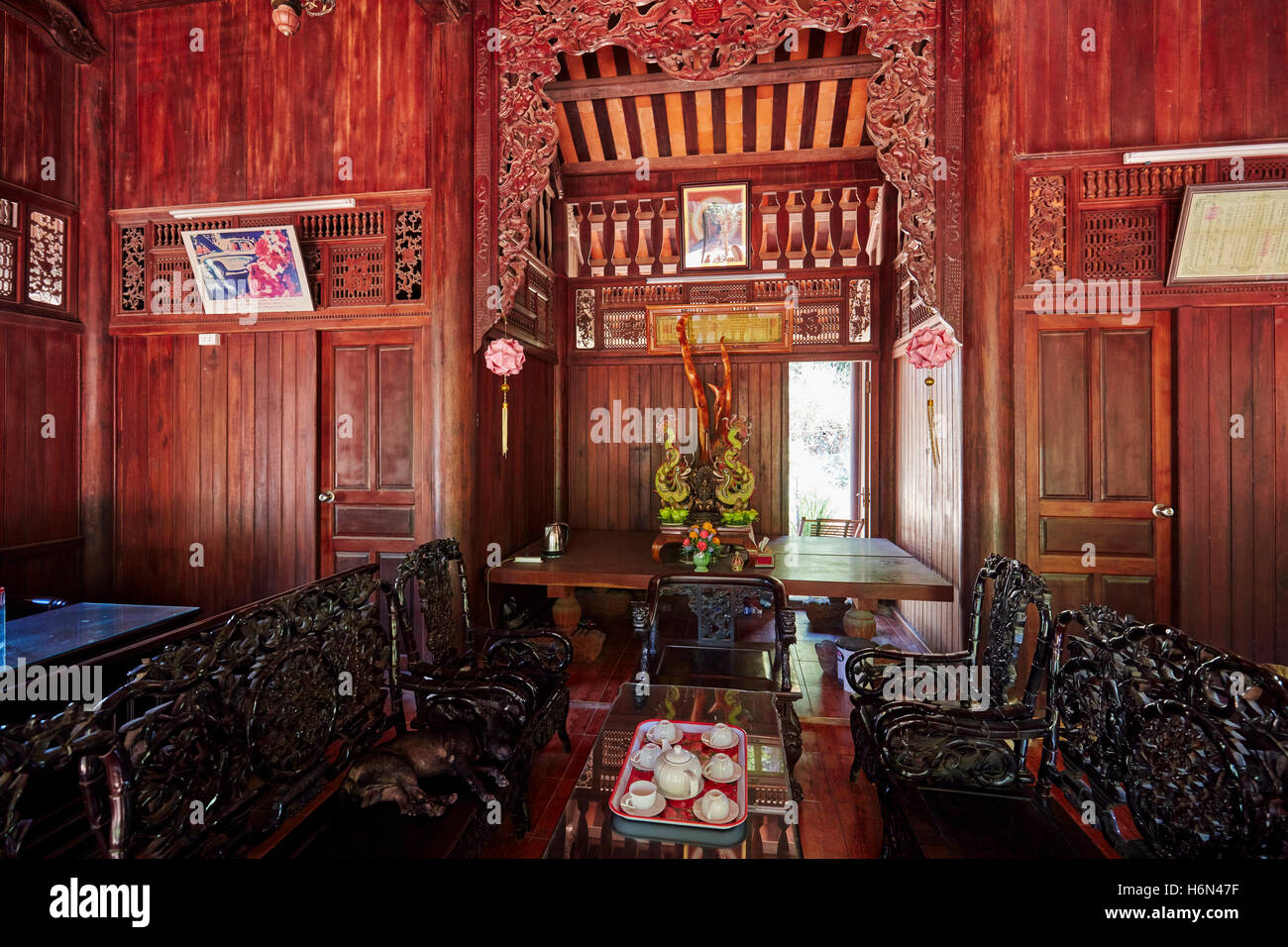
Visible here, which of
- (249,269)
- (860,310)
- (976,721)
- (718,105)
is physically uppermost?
(718,105)

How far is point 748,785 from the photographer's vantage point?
68.4 inches

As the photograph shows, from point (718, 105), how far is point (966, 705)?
516cm

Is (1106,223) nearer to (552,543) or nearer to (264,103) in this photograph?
(552,543)

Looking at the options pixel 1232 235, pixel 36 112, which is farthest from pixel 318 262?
pixel 1232 235

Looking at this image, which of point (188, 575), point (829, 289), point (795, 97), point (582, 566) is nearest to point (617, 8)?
point (795, 97)

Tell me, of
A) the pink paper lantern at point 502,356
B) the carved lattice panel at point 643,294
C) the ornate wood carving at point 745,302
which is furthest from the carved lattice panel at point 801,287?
the pink paper lantern at point 502,356

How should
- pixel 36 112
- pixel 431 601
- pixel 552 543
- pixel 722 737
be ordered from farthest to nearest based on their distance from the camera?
pixel 552 543, pixel 36 112, pixel 431 601, pixel 722 737

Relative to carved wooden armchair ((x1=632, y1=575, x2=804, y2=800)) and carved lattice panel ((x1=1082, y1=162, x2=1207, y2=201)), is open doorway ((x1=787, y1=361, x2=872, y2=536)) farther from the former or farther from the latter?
carved wooden armchair ((x1=632, y1=575, x2=804, y2=800))

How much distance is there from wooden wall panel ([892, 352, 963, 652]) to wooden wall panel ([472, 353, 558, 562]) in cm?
308

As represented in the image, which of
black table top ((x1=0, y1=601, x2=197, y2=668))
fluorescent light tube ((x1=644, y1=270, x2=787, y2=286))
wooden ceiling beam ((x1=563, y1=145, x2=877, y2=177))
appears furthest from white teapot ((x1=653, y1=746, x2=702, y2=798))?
wooden ceiling beam ((x1=563, y1=145, x2=877, y2=177))

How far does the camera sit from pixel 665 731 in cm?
190
